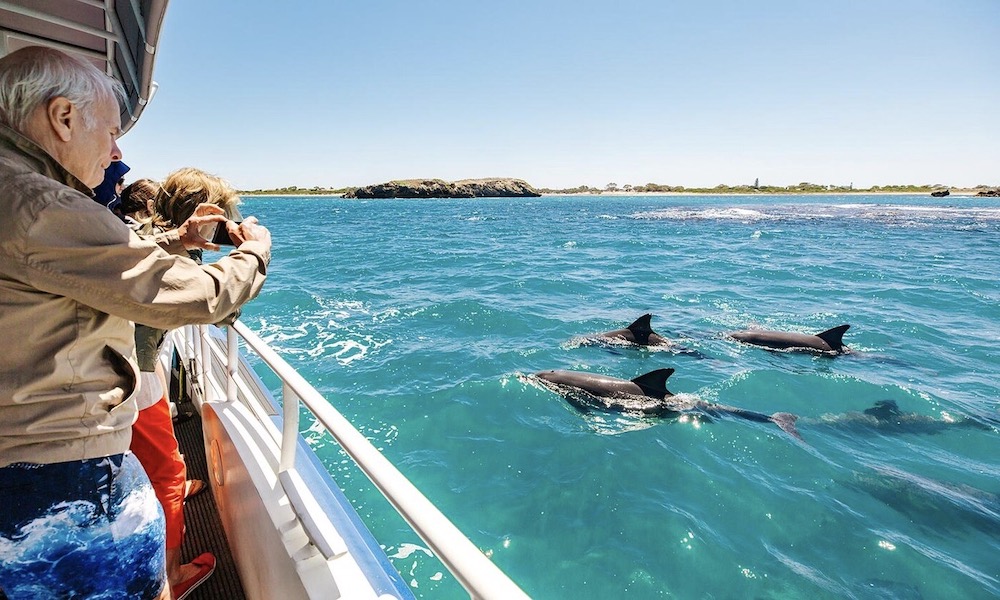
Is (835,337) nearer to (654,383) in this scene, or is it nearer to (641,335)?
(641,335)

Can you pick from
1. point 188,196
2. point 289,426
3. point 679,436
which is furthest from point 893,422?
point 188,196

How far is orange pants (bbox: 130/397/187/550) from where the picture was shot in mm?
2748

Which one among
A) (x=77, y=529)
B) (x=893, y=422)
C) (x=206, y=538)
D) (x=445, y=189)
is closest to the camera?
(x=77, y=529)

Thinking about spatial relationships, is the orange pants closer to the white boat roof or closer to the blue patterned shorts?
the blue patterned shorts

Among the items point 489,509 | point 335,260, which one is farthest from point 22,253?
point 335,260

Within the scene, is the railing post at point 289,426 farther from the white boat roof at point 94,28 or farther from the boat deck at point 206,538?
the white boat roof at point 94,28

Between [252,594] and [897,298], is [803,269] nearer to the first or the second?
[897,298]

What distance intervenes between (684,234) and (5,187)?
1490 inches

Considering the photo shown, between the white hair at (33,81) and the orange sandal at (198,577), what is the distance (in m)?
2.76

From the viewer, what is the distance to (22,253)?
117cm

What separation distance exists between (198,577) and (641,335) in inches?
350

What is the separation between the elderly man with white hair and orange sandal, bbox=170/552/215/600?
158cm

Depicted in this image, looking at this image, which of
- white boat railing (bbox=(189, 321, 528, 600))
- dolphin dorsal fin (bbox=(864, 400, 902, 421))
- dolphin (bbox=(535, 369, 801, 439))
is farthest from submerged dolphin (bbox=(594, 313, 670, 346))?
white boat railing (bbox=(189, 321, 528, 600))

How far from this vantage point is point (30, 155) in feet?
4.26
